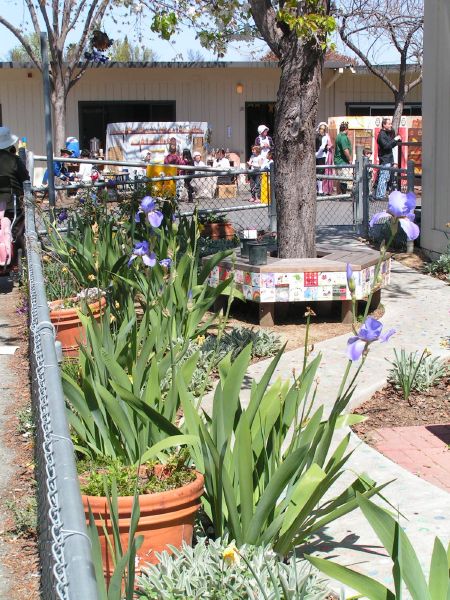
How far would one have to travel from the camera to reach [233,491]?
3.27 metres

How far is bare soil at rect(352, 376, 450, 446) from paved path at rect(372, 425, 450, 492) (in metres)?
0.08

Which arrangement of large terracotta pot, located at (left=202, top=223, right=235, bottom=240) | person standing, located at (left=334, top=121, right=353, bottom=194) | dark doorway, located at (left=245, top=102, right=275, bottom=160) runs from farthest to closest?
1. dark doorway, located at (left=245, top=102, right=275, bottom=160)
2. person standing, located at (left=334, top=121, right=353, bottom=194)
3. large terracotta pot, located at (left=202, top=223, right=235, bottom=240)

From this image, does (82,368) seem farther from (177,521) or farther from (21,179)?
(21,179)

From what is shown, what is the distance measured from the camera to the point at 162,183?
38.0ft

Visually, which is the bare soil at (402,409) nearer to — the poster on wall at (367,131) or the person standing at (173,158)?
the person standing at (173,158)

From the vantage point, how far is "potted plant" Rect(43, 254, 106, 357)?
6836mm

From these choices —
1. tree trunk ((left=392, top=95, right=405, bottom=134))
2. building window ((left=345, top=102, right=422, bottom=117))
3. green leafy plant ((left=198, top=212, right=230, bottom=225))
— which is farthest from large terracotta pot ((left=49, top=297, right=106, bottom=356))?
building window ((left=345, top=102, right=422, bottom=117))

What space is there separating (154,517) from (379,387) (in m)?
3.13

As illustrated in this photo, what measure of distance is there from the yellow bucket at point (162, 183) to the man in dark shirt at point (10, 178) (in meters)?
1.44

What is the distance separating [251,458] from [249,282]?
486 centimetres

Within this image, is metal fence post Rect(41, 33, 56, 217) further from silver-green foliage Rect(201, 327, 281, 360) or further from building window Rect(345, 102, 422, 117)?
building window Rect(345, 102, 422, 117)

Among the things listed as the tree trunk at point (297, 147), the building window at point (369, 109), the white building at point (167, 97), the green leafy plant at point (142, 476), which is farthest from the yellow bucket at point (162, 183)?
the building window at point (369, 109)

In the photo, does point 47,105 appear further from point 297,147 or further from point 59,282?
point 297,147

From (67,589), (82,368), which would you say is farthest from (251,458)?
(67,589)
